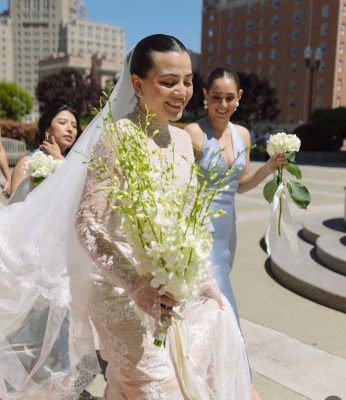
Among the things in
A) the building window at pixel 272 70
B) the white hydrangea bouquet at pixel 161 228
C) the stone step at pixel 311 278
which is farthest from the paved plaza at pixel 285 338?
the building window at pixel 272 70

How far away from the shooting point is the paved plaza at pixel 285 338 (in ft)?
10.5

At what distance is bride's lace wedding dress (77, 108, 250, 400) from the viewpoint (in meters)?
1.93

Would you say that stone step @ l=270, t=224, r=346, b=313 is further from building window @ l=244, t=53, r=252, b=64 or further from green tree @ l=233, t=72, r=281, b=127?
building window @ l=244, t=53, r=252, b=64

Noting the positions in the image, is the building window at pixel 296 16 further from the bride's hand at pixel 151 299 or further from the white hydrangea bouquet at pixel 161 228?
the bride's hand at pixel 151 299

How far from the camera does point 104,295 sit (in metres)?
2.08

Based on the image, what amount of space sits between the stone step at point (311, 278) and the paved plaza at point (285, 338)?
0.26 feet

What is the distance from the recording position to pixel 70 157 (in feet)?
8.13

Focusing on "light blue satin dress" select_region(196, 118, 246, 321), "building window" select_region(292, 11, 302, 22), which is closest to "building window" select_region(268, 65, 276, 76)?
"building window" select_region(292, 11, 302, 22)

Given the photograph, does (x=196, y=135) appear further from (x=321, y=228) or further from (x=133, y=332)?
(x=321, y=228)

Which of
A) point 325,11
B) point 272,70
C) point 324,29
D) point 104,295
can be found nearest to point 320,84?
point 324,29

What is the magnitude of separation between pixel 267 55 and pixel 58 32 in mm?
96462

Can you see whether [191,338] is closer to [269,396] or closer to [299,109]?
[269,396]

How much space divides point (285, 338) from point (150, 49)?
273cm

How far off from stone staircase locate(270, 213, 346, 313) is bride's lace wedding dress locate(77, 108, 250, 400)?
2767 mm
